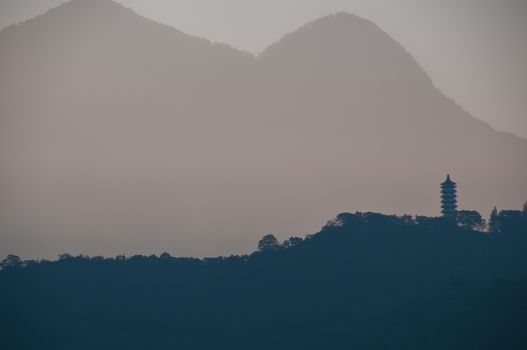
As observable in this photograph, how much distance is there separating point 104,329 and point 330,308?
38.5 m

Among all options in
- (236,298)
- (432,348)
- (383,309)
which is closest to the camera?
(432,348)

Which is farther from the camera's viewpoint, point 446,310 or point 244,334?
point 244,334

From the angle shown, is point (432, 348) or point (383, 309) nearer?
point (432, 348)

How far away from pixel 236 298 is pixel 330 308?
1775cm

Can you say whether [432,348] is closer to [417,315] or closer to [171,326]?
[417,315]

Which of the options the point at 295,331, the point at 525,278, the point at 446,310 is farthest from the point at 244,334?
the point at 525,278

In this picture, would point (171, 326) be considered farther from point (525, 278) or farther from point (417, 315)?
point (525, 278)

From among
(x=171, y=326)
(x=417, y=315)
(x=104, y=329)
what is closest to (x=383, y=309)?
(x=417, y=315)

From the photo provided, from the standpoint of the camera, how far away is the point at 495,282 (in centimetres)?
17200

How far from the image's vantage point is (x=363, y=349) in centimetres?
17050

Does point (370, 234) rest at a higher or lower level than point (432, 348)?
higher

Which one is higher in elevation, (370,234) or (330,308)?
(370,234)

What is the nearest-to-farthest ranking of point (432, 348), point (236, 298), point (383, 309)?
1. point (432, 348)
2. point (383, 309)
3. point (236, 298)

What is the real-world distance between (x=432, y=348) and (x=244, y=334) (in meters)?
33.7
